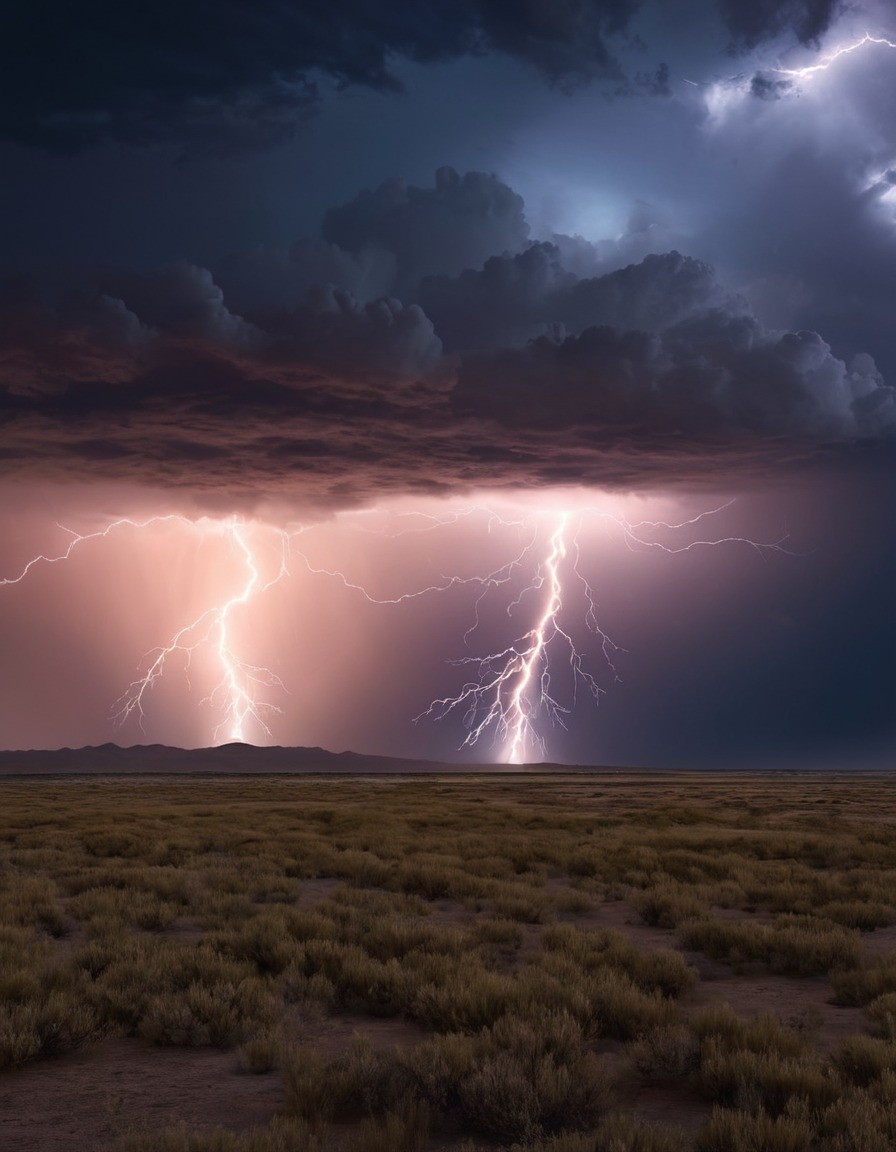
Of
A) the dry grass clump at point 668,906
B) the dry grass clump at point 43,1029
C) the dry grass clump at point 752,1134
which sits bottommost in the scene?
the dry grass clump at point 668,906

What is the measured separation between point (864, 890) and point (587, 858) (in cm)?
568

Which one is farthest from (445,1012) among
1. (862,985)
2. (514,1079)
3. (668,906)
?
(668,906)

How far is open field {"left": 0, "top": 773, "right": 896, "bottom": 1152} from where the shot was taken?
5.48 meters

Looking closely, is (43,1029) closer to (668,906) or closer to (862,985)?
(862,985)

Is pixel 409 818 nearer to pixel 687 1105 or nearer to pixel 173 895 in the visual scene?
pixel 173 895

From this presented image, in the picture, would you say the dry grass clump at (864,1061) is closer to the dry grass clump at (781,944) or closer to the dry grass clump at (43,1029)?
the dry grass clump at (781,944)

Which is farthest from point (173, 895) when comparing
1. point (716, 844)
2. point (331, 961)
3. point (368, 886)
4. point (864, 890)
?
point (716, 844)

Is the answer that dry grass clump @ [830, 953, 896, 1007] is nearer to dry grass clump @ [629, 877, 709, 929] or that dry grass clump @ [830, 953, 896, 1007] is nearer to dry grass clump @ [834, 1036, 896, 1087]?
dry grass clump @ [834, 1036, 896, 1087]

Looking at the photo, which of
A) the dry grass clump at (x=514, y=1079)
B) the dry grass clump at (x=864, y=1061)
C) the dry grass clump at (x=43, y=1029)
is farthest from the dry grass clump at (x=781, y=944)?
the dry grass clump at (x=43, y=1029)

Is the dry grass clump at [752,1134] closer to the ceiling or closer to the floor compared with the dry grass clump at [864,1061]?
closer to the ceiling

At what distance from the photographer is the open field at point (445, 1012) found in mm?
5477

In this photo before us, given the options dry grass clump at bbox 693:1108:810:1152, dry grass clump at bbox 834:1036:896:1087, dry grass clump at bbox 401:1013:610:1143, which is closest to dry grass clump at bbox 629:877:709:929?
dry grass clump at bbox 834:1036:896:1087

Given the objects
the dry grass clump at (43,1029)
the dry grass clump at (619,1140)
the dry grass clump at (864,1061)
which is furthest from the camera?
the dry grass clump at (43,1029)

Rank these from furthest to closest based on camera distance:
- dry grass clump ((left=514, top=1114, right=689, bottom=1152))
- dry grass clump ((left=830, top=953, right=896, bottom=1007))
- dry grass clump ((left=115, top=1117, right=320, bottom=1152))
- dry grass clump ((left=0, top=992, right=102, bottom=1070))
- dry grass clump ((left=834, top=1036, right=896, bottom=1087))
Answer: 1. dry grass clump ((left=830, top=953, right=896, bottom=1007))
2. dry grass clump ((left=0, top=992, right=102, bottom=1070))
3. dry grass clump ((left=834, top=1036, right=896, bottom=1087))
4. dry grass clump ((left=115, top=1117, right=320, bottom=1152))
5. dry grass clump ((left=514, top=1114, right=689, bottom=1152))
